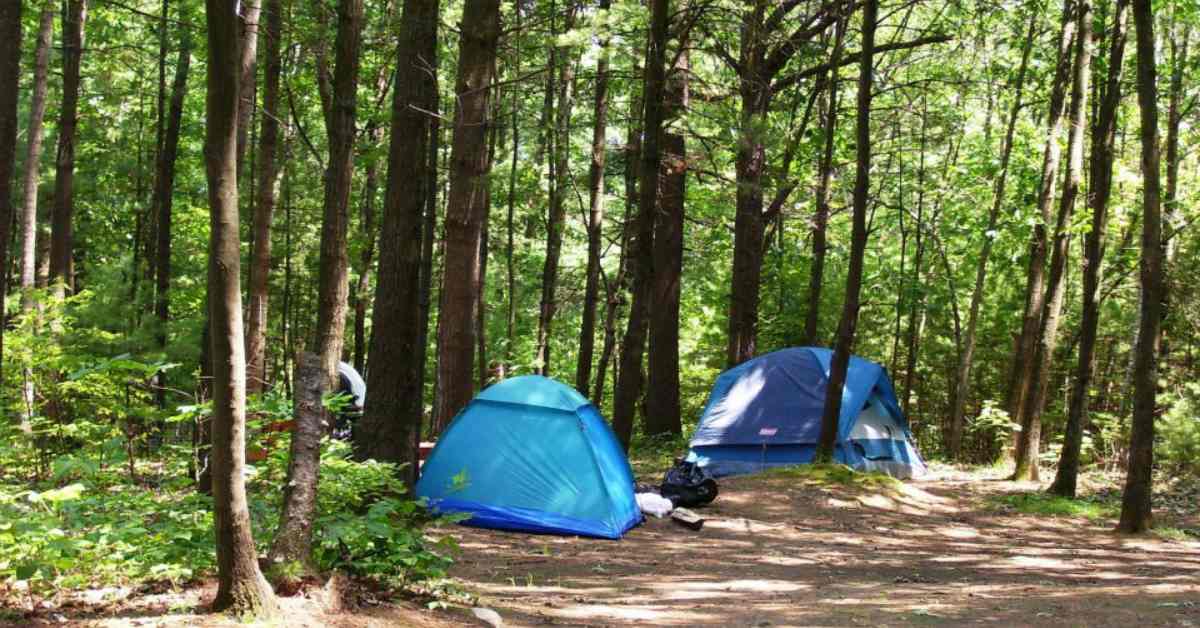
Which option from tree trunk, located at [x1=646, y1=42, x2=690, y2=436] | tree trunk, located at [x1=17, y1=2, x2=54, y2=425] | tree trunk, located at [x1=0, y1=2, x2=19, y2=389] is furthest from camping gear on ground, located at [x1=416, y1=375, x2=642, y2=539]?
tree trunk, located at [x1=646, y1=42, x2=690, y2=436]

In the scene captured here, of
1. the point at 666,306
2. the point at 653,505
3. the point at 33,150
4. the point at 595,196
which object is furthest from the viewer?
the point at 666,306

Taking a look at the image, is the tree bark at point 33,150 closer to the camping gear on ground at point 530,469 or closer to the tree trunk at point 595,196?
the camping gear on ground at point 530,469

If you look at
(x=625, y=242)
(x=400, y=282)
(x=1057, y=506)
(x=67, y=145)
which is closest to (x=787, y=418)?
(x=1057, y=506)

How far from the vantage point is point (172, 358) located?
50.8ft

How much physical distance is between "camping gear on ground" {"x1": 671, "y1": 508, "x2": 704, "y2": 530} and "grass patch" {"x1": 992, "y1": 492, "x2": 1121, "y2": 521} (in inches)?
196

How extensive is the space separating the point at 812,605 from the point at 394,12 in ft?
29.2

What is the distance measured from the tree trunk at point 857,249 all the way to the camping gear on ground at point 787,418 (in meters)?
1.04

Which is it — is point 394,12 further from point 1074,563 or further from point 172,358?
point 1074,563

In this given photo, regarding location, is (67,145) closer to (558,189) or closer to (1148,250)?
(558,189)

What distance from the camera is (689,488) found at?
11430 millimetres

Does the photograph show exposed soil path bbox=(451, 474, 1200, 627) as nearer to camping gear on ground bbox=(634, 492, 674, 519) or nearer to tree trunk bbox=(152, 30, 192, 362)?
camping gear on ground bbox=(634, 492, 674, 519)

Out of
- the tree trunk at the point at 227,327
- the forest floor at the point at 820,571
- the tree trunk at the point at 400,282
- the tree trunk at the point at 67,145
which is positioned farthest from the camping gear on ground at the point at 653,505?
the tree trunk at the point at 67,145

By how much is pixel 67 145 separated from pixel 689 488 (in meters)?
11.2

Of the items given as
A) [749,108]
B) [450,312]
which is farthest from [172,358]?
[749,108]
